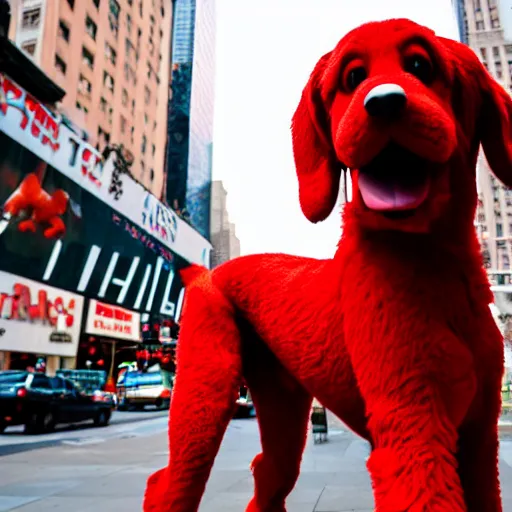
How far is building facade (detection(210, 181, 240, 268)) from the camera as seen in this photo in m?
51.1

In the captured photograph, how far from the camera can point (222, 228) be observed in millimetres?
53312

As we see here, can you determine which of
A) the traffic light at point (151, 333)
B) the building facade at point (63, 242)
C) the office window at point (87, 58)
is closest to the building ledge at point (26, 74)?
the building facade at point (63, 242)

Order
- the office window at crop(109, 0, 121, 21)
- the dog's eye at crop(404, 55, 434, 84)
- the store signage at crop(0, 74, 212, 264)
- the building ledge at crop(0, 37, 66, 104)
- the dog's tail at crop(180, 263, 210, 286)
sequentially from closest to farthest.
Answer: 1. the dog's eye at crop(404, 55, 434, 84)
2. the dog's tail at crop(180, 263, 210, 286)
3. the building ledge at crop(0, 37, 66, 104)
4. the store signage at crop(0, 74, 212, 264)
5. the office window at crop(109, 0, 121, 21)

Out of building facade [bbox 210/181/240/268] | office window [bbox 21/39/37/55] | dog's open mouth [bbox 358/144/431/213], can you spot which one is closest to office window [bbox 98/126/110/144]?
office window [bbox 21/39/37/55]

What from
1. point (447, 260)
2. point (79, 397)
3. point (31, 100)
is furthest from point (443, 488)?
point (31, 100)

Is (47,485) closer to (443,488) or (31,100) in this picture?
(443,488)

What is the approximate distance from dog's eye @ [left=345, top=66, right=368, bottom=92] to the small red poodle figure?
1647 centimetres

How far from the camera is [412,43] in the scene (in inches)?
53.2

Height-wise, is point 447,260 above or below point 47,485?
above

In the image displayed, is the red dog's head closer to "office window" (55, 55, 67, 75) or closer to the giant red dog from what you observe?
the giant red dog

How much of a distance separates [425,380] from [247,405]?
15654 millimetres

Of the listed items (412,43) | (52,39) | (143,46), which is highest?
(143,46)

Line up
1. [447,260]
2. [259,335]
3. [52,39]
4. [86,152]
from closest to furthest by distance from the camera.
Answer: [447,260] < [259,335] < [86,152] < [52,39]

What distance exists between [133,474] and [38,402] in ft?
21.4
